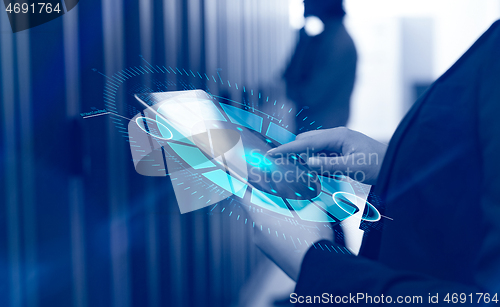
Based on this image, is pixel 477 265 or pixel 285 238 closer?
pixel 477 265

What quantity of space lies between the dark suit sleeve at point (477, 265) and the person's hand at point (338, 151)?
0.63 ft

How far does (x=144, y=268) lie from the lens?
28.8 inches

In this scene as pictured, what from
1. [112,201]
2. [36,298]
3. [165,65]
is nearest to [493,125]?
[165,65]

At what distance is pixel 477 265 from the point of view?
1.36 feet

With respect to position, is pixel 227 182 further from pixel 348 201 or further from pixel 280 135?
pixel 348 201

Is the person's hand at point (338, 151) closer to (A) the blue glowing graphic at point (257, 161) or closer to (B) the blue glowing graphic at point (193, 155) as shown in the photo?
(A) the blue glowing graphic at point (257, 161)

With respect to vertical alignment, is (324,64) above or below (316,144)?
above

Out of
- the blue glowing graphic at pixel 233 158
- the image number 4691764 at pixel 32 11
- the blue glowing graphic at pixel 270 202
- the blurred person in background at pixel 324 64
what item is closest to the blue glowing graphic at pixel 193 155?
the blue glowing graphic at pixel 233 158

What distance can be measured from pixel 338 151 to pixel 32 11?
0.82 metres

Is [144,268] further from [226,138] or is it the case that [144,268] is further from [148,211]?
[226,138]

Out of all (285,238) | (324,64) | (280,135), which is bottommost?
(285,238)

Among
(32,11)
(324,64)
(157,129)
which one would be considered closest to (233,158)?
(157,129)

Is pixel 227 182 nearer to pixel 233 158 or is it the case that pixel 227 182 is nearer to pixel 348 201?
pixel 233 158

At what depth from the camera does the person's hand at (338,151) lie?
2.11 feet
